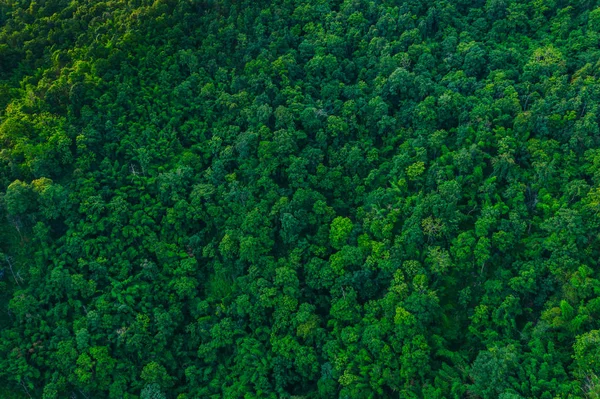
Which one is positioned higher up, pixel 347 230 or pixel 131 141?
pixel 131 141

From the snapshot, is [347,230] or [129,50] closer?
[347,230]

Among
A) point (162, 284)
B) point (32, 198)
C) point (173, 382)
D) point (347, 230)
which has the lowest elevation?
point (173, 382)

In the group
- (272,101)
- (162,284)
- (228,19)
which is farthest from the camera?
(228,19)

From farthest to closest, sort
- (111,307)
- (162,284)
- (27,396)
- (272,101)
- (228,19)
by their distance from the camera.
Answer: (228,19), (272,101), (162,284), (111,307), (27,396)

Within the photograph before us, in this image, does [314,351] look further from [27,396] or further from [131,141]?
[131,141]

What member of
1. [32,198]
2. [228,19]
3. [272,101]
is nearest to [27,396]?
[32,198]

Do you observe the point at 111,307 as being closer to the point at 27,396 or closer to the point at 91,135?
the point at 27,396
